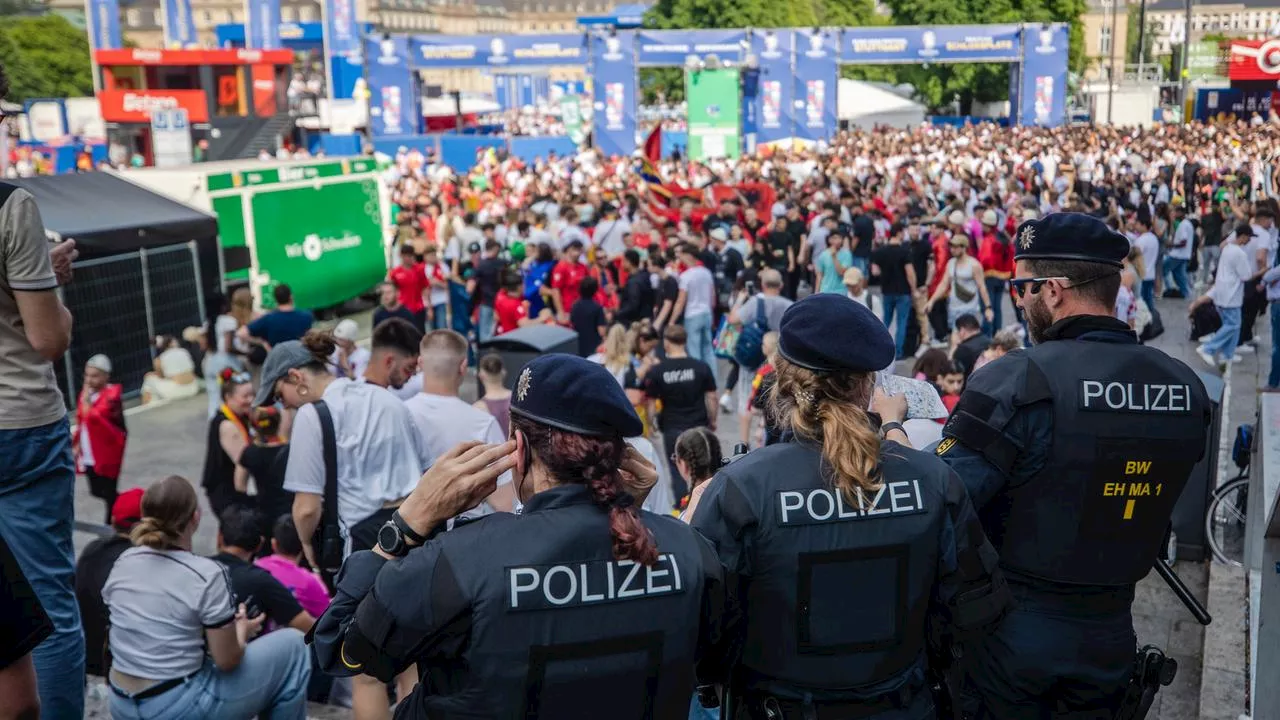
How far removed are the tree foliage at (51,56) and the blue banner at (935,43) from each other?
48.0 m

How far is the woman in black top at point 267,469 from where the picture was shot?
7.24 m

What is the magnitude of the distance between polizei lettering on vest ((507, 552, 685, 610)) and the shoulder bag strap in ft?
10.8

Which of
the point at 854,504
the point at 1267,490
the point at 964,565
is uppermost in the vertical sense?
the point at 854,504

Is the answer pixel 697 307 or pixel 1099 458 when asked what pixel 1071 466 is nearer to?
pixel 1099 458

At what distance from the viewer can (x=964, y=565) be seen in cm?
299

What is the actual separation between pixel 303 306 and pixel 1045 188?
14.4 meters

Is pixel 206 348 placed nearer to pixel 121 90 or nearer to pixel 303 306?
pixel 303 306

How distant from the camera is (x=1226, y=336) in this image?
13.8 metres

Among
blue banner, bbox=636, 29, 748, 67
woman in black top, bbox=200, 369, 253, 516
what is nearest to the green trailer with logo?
woman in black top, bbox=200, 369, 253, 516

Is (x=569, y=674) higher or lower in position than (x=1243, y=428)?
higher

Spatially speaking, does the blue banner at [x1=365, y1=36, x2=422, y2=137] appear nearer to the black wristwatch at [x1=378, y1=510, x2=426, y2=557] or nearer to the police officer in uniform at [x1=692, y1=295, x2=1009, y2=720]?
the police officer in uniform at [x1=692, y1=295, x2=1009, y2=720]

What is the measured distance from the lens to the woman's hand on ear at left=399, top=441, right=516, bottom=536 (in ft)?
8.20

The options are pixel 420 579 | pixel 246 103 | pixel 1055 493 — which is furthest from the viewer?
pixel 246 103

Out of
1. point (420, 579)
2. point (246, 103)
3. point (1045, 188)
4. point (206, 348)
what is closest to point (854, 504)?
point (420, 579)
